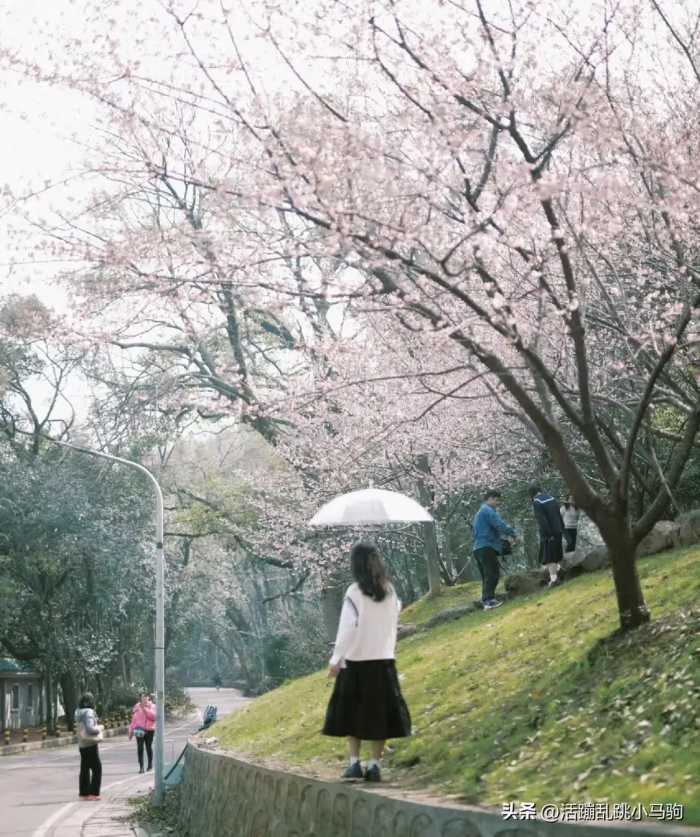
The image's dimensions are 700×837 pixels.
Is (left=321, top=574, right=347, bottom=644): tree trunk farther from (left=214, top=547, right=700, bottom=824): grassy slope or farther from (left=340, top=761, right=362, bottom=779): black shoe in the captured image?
(left=340, top=761, right=362, bottom=779): black shoe

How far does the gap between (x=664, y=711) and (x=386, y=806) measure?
78.7 inches

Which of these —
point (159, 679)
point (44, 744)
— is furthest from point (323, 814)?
point (44, 744)

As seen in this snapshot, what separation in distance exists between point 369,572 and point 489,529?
10450mm

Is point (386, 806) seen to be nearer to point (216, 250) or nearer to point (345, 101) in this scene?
point (216, 250)

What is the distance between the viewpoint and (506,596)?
19.7 metres

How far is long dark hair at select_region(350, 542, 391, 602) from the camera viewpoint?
8.55 meters

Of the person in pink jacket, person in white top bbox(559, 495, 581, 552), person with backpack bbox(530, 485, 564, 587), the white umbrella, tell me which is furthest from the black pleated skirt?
the person in pink jacket

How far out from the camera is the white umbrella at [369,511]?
10828mm

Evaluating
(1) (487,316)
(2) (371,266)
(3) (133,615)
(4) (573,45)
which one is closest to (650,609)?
(1) (487,316)

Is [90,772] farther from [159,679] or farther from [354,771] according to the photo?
[354,771]

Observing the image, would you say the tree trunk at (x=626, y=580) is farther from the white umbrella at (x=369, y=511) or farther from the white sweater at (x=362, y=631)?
the white sweater at (x=362, y=631)

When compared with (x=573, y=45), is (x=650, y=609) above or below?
below

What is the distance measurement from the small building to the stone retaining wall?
34348 millimetres

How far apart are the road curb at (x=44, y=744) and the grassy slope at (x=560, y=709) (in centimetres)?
2289
